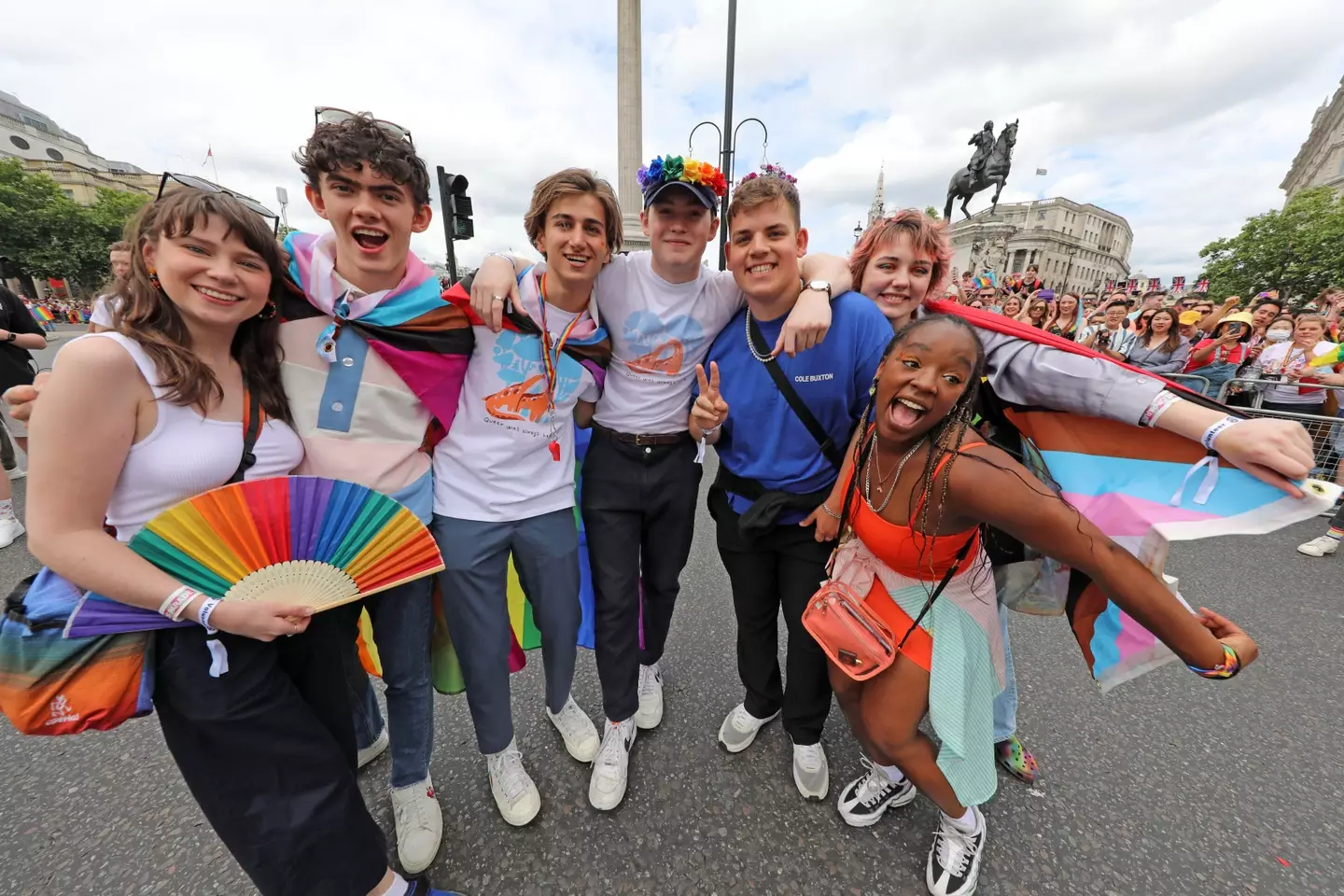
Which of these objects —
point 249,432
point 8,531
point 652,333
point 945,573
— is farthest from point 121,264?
point 8,531

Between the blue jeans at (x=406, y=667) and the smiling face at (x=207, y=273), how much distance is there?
38.0 inches

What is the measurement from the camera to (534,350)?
6.15 ft

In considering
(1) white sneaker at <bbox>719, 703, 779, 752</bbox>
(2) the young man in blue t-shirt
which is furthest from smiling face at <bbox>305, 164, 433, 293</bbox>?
(1) white sneaker at <bbox>719, 703, 779, 752</bbox>

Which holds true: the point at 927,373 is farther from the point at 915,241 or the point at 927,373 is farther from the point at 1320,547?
the point at 1320,547

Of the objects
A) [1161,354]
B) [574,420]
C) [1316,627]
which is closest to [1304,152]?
[1161,354]

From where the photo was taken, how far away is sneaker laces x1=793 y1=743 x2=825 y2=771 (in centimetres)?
209

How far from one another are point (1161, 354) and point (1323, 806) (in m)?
6.13

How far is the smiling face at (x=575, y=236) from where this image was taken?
179cm

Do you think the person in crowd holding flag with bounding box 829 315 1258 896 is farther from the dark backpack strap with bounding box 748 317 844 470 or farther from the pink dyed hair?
the pink dyed hair

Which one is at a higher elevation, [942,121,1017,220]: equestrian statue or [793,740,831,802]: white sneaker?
[942,121,1017,220]: equestrian statue

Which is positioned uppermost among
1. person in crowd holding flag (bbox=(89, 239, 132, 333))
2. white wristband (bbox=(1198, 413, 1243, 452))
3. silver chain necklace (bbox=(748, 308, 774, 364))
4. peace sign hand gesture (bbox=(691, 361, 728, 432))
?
person in crowd holding flag (bbox=(89, 239, 132, 333))

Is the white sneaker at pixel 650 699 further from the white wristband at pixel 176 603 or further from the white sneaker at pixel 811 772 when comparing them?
the white wristband at pixel 176 603

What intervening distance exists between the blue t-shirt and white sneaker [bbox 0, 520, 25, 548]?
565cm

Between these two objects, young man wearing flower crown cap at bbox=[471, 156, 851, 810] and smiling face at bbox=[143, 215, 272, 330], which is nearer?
smiling face at bbox=[143, 215, 272, 330]
